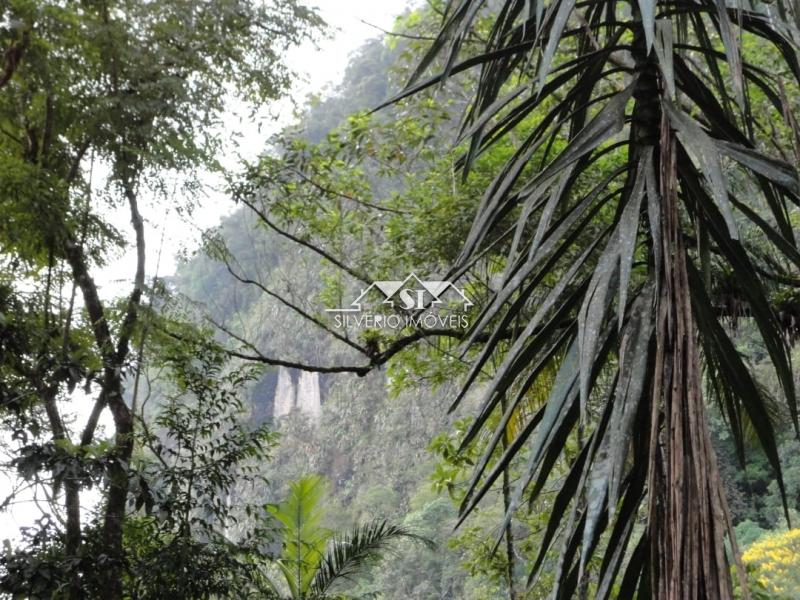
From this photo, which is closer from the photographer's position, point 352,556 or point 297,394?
point 352,556

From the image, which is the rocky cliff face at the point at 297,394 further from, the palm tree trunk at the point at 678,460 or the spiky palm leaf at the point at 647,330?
the palm tree trunk at the point at 678,460

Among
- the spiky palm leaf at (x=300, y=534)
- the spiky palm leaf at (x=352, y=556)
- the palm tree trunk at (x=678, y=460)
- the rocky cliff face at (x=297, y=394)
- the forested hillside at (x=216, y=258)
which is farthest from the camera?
the rocky cliff face at (x=297, y=394)

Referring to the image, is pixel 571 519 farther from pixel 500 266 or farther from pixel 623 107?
pixel 500 266

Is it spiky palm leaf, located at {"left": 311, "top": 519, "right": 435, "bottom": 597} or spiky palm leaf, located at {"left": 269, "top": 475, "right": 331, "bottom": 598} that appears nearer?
spiky palm leaf, located at {"left": 311, "top": 519, "right": 435, "bottom": 597}

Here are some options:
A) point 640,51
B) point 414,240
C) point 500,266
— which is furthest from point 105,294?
point 640,51

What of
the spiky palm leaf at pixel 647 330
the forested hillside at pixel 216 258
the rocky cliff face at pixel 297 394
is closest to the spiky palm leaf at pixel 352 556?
the forested hillside at pixel 216 258

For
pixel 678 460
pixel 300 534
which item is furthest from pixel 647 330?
pixel 300 534

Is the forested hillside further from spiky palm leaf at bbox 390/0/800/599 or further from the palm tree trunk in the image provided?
the palm tree trunk

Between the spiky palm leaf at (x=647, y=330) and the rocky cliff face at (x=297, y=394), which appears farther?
the rocky cliff face at (x=297, y=394)

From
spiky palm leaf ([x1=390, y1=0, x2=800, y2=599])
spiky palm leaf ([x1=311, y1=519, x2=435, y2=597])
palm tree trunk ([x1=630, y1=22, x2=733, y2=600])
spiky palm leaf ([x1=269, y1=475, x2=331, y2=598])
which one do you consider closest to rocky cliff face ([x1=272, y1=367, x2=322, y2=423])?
spiky palm leaf ([x1=269, y1=475, x2=331, y2=598])

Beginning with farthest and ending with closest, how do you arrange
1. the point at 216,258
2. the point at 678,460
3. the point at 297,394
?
1. the point at 297,394
2. the point at 216,258
3. the point at 678,460

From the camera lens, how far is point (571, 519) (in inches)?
30.4

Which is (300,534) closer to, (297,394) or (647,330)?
(647,330)

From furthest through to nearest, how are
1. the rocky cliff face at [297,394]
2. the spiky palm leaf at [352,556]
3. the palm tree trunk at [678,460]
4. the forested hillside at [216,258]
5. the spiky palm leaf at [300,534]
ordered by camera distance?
the rocky cliff face at [297,394], the spiky palm leaf at [300,534], the spiky palm leaf at [352,556], the forested hillside at [216,258], the palm tree trunk at [678,460]
